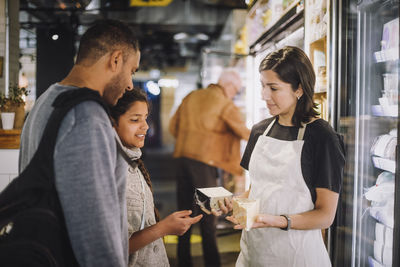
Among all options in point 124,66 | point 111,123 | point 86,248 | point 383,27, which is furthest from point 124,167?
point 383,27

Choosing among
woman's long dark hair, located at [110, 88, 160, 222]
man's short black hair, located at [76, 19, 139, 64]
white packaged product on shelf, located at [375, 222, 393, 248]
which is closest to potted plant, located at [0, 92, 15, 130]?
woman's long dark hair, located at [110, 88, 160, 222]

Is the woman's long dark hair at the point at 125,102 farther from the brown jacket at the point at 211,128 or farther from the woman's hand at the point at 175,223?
the brown jacket at the point at 211,128

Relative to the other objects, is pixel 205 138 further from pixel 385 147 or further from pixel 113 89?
pixel 113 89

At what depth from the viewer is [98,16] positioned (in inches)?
314

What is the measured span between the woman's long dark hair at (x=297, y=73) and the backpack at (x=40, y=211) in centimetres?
95

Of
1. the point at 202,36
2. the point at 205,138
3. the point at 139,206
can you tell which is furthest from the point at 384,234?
the point at 202,36

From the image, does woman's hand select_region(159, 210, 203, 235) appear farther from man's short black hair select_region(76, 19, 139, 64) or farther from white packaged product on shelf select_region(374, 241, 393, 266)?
white packaged product on shelf select_region(374, 241, 393, 266)

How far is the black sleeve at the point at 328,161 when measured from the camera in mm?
1544

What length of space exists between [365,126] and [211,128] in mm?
2068

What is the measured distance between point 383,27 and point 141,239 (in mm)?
1898

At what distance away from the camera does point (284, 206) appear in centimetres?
170

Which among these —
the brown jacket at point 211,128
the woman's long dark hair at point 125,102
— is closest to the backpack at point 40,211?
the woman's long dark hair at point 125,102

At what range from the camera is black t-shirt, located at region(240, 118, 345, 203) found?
61.1 inches

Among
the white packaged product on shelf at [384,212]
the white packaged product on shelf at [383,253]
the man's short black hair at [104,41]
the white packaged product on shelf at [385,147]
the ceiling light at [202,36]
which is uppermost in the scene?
the ceiling light at [202,36]
